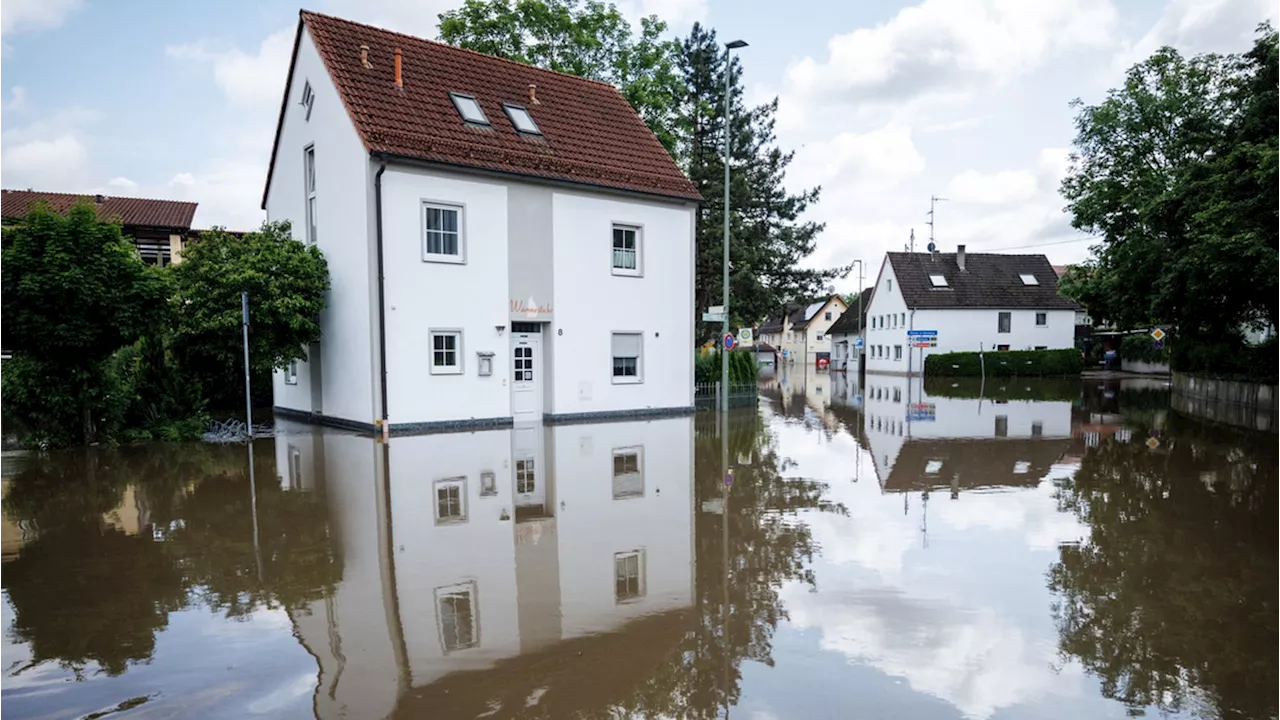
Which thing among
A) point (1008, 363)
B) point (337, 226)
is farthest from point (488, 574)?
Answer: point (1008, 363)

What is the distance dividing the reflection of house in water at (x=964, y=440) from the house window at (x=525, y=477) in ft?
17.0

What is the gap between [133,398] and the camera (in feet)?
52.5

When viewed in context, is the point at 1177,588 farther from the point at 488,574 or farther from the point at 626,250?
the point at 626,250

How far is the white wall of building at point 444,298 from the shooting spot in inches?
656

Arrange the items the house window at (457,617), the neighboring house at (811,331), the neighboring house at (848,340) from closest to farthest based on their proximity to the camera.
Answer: the house window at (457,617) → the neighboring house at (848,340) → the neighboring house at (811,331)

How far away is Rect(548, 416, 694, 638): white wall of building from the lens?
614 centimetres

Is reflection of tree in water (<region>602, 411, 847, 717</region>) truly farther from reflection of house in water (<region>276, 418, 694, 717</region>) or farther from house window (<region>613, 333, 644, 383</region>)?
house window (<region>613, 333, 644, 383</region>)

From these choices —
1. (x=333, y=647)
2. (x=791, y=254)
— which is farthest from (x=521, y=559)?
(x=791, y=254)

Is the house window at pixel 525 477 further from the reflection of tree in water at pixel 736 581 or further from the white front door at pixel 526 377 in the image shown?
the white front door at pixel 526 377

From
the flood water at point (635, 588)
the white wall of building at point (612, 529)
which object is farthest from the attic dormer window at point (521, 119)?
the flood water at point (635, 588)

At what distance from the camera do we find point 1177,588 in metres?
6.59

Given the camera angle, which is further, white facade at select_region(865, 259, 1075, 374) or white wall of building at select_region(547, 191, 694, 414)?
white facade at select_region(865, 259, 1075, 374)

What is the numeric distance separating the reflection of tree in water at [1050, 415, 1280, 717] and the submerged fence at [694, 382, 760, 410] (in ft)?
39.1

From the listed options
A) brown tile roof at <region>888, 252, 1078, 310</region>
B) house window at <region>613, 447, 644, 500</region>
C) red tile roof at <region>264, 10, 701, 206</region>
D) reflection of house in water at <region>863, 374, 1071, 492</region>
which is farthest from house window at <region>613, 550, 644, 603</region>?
brown tile roof at <region>888, 252, 1078, 310</region>
